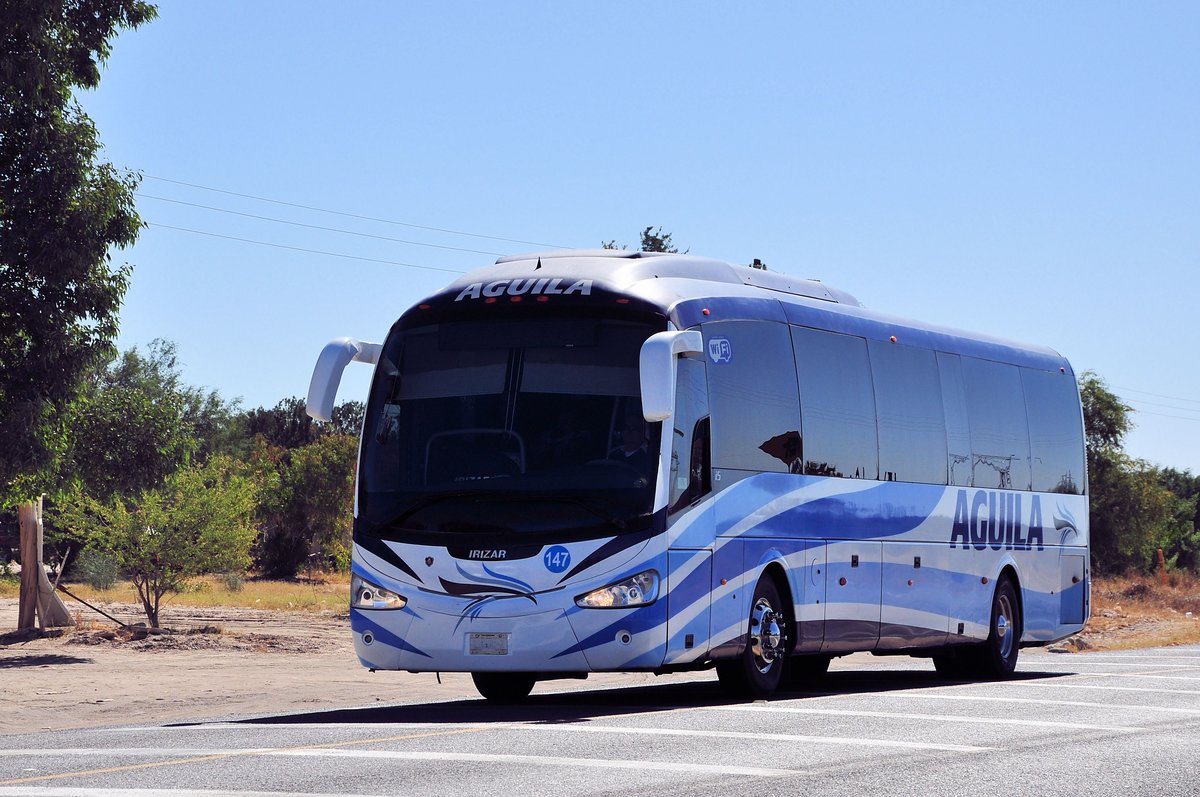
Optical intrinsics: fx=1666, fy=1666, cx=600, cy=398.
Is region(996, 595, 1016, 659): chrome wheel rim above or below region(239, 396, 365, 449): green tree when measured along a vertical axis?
below

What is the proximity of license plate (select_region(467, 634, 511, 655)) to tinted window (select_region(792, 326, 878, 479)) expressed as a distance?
4.11m

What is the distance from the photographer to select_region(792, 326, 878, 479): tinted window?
16.6m

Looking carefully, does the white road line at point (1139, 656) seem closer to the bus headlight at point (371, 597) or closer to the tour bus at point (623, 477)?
the tour bus at point (623, 477)

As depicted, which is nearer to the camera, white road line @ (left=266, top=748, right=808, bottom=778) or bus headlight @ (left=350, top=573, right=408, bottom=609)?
white road line @ (left=266, top=748, right=808, bottom=778)

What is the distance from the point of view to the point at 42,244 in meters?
23.5

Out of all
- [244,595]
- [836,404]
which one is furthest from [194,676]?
[244,595]

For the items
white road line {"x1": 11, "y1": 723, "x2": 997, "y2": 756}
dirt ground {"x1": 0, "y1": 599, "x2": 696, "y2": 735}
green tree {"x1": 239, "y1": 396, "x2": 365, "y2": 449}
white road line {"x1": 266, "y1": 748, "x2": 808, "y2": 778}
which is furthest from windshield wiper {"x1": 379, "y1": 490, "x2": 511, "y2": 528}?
green tree {"x1": 239, "y1": 396, "x2": 365, "y2": 449}

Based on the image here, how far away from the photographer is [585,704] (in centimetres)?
1552

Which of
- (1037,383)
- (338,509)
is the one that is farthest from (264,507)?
(1037,383)

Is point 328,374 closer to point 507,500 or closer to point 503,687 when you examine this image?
point 507,500

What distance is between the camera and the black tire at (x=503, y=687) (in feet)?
52.9

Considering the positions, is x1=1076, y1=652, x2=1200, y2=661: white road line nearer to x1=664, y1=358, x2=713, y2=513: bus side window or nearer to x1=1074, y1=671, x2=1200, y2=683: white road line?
x1=1074, y1=671, x2=1200, y2=683: white road line

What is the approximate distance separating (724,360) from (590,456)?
1.91 metres

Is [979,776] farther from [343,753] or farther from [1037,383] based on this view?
[1037,383]
